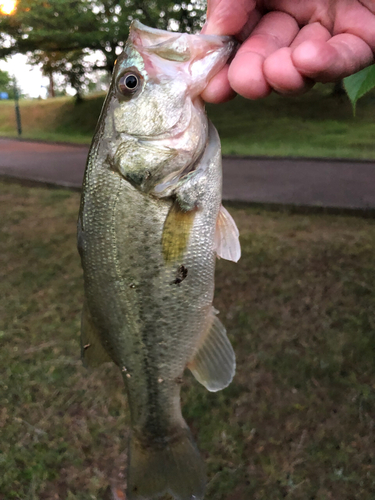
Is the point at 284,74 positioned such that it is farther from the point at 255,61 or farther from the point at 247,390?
the point at 247,390

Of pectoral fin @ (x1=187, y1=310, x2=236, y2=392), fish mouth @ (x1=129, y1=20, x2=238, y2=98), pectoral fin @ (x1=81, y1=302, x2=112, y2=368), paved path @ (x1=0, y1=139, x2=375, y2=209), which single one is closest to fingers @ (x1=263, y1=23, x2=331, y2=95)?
fish mouth @ (x1=129, y1=20, x2=238, y2=98)

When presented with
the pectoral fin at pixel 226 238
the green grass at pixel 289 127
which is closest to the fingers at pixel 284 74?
the pectoral fin at pixel 226 238

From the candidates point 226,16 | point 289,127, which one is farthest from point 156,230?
point 289,127

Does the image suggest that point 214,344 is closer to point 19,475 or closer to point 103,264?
point 103,264

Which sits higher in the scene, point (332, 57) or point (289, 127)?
A: point (332, 57)

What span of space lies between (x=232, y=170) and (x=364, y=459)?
7107 mm

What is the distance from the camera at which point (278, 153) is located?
10.1m

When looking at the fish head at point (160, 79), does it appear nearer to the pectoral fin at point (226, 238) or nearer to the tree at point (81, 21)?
the pectoral fin at point (226, 238)

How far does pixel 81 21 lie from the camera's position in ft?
44.3

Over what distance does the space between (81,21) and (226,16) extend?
14.8m

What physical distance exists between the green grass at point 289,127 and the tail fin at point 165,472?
892cm

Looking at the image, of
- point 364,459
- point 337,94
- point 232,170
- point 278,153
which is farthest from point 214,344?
point 337,94

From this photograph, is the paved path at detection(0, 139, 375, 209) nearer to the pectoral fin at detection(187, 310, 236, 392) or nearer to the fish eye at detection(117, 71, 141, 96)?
the pectoral fin at detection(187, 310, 236, 392)

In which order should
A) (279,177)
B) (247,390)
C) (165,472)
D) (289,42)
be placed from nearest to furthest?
(289,42)
(165,472)
(247,390)
(279,177)
